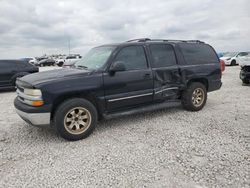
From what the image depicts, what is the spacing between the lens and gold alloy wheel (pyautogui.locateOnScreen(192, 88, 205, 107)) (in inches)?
221

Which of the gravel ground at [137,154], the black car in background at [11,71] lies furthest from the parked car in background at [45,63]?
the gravel ground at [137,154]

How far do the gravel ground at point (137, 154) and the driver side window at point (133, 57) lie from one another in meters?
1.31

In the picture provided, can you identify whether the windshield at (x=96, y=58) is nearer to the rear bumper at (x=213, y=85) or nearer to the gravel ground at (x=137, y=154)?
the gravel ground at (x=137, y=154)

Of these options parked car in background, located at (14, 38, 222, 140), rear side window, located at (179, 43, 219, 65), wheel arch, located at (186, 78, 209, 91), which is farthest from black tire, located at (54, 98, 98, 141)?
rear side window, located at (179, 43, 219, 65)

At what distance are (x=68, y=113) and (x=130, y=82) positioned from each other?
1.42 m

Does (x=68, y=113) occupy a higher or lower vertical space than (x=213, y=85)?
lower

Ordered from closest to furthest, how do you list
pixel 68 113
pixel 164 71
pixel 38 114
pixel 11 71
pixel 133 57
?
1. pixel 38 114
2. pixel 68 113
3. pixel 133 57
4. pixel 164 71
5. pixel 11 71

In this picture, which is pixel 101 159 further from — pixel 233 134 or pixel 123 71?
pixel 233 134

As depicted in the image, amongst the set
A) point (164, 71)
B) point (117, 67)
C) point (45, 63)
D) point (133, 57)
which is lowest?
point (164, 71)

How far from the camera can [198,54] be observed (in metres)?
5.73

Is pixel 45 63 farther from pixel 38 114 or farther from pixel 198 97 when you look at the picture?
pixel 38 114

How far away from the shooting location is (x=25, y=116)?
150 inches

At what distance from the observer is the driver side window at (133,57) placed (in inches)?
177

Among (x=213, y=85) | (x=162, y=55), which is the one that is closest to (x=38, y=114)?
(x=162, y=55)
